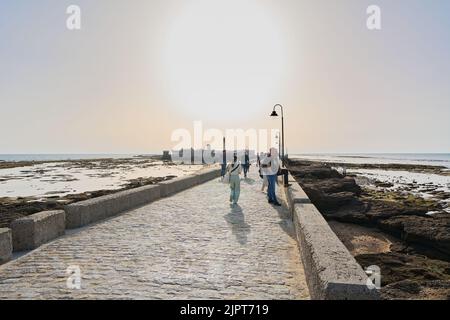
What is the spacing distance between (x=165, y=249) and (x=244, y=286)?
7.53 feet

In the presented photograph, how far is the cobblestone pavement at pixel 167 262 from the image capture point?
466cm

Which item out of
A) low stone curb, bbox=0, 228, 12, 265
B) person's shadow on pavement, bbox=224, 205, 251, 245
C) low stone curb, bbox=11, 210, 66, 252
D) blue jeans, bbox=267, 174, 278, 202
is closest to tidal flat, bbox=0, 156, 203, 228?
Result: low stone curb, bbox=11, 210, 66, 252

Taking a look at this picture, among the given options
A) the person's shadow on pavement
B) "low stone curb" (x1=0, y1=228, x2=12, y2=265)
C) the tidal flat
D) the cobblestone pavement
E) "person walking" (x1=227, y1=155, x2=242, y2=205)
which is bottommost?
the tidal flat

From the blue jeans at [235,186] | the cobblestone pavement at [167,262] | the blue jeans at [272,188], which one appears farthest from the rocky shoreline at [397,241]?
the blue jeans at [235,186]

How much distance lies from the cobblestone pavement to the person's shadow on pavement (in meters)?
0.03

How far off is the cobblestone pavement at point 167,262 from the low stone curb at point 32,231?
0.27m

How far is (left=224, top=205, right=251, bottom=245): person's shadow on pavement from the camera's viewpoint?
7.61 metres

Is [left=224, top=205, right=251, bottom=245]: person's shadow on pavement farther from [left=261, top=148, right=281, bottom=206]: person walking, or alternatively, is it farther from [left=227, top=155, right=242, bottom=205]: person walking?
[left=261, top=148, right=281, bottom=206]: person walking

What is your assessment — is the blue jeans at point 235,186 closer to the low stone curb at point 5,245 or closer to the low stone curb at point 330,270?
the low stone curb at point 330,270

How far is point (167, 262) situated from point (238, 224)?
11.1ft

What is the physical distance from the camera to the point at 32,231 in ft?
22.0
